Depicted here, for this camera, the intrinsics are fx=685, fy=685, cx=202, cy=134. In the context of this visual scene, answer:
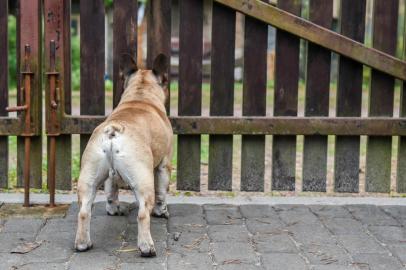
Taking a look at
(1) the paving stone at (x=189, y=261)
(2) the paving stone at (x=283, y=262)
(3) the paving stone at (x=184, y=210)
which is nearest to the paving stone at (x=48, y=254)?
(1) the paving stone at (x=189, y=261)

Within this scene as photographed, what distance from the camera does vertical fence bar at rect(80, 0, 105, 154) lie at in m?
6.03

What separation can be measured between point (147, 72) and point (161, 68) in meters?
0.14

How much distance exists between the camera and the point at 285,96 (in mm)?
6199

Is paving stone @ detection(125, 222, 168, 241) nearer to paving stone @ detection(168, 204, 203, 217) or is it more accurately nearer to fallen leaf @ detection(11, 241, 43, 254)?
paving stone @ detection(168, 204, 203, 217)

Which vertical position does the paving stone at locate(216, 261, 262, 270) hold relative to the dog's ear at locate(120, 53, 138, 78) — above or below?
below

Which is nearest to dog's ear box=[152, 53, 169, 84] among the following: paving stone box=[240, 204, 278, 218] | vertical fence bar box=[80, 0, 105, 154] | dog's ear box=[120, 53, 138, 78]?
dog's ear box=[120, 53, 138, 78]

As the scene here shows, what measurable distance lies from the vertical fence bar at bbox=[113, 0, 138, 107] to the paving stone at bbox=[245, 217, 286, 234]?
1.70 metres

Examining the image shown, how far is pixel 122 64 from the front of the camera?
5.59m

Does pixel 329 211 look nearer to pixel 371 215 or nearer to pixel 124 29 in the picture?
pixel 371 215

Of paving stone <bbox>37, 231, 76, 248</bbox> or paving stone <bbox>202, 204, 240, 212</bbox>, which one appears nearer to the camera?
paving stone <bbox>37, 231, 76, 248</bbox>

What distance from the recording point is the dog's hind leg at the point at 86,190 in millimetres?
4465

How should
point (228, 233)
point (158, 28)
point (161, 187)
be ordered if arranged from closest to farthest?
1. point (228, 233)
2. point (161, 187)
3. point (158, 28)

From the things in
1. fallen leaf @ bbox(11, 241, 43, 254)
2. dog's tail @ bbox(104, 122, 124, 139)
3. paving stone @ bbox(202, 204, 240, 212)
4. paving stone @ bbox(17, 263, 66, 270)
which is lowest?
paving stone @ bbox(17, 263, 66, 270)

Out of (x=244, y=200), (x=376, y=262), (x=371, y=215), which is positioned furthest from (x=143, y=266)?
(x=371, y=215)
